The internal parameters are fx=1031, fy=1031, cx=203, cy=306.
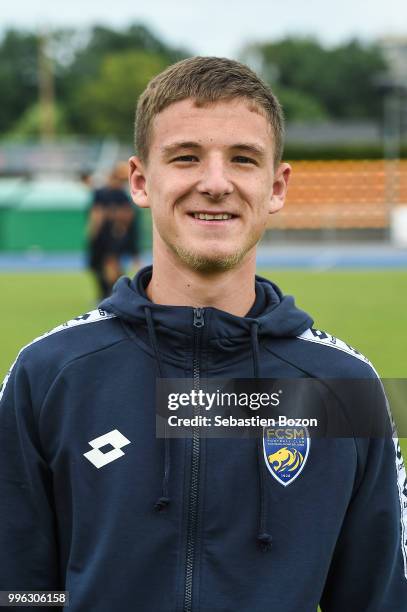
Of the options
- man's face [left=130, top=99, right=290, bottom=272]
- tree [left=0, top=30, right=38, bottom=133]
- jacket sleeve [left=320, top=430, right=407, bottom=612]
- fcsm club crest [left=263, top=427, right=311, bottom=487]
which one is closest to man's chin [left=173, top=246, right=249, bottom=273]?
man's face [left=130, top=99, right=290, bottom=272]

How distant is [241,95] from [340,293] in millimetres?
14897

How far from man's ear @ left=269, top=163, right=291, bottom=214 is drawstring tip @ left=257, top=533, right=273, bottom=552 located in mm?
693

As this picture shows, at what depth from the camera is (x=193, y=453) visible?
6.89ft

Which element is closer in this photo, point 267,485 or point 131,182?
point 267,485

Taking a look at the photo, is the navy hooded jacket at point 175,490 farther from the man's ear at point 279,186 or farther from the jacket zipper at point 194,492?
the man's ear at point 279,186

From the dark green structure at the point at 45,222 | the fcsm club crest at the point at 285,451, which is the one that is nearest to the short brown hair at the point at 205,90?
the fcsm club crest at the point at 285,451

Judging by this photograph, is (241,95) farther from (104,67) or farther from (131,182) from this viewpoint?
(104,67)

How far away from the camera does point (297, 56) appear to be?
9181 centimetres

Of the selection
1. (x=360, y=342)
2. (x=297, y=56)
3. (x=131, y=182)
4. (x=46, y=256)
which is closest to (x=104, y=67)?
(x=297, y=56)

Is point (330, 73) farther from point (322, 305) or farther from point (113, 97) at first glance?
point (322, 305)

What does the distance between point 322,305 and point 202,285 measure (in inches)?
503

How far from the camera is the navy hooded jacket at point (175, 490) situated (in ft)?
6.75

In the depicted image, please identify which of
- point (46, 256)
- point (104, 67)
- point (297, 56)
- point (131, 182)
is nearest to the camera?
point (131, 182)

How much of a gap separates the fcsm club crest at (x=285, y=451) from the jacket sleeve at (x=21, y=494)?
0.46 meters
